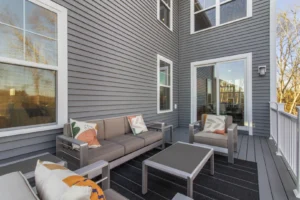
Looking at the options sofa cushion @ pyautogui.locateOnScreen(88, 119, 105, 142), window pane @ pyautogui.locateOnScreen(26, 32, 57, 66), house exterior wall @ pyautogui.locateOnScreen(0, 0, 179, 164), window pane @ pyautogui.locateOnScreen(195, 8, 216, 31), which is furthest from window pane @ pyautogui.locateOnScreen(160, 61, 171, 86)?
window pane @ pyautogui.locateOnScreen(26, 32, 57, 66)

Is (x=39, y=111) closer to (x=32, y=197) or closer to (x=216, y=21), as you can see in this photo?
(x=32, y=197)

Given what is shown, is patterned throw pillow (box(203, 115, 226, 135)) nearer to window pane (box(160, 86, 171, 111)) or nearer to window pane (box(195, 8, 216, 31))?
window pane (box(160, 86, 171, 111))

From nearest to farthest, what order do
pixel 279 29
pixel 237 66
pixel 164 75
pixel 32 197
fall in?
pixel 32 197 < pixel 237 66 < pixel 164 75 < pixel 279 29

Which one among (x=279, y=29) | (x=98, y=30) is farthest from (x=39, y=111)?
(x=279, y=29)

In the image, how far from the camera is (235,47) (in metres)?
4.88

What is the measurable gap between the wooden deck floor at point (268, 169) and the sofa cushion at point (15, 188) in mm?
2333

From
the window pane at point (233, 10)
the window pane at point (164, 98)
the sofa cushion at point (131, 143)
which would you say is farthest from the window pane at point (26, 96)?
the window pane at point (233, 10)

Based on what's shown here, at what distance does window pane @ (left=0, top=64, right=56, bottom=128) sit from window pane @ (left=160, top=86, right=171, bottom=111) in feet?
10.9

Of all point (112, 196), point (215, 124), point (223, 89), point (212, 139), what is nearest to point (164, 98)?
point (223, 89)

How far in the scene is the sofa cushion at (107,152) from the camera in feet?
6.72

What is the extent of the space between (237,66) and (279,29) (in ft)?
15.4

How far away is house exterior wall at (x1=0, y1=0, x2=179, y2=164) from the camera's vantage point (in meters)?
2.46

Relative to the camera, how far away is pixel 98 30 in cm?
303

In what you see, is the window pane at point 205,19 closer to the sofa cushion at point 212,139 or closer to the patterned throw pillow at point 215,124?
the patterned throw pillow at point 215,124
